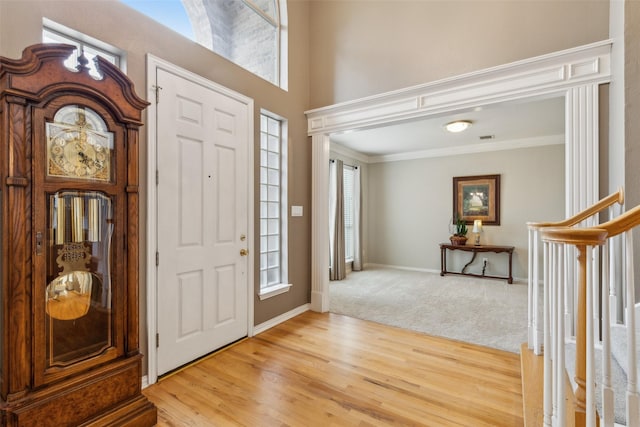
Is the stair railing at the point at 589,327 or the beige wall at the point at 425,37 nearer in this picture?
the stair railing at the point at 589,327

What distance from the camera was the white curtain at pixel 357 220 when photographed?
6.63 metres

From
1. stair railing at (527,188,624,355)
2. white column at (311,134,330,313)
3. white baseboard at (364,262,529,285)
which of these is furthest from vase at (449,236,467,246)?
stair railing at (527,188,624,355)

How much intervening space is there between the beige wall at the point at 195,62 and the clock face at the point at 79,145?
1.53 feet

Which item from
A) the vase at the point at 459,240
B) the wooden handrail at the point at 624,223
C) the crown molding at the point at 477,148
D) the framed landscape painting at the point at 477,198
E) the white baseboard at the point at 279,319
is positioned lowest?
the white baseboard at the point at 279,319

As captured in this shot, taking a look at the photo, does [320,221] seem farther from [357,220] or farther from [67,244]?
[357,220]

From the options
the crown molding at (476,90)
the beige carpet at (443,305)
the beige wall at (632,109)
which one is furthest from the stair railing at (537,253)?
the crown molding at (476,90)

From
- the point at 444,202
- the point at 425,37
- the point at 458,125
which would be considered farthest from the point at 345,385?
the point at 444,202

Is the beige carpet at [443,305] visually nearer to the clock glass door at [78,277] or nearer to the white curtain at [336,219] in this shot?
the white curtain at [336,219]

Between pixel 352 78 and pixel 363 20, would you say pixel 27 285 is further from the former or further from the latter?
pixel 363 20

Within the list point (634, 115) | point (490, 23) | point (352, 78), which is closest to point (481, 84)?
point (490, 23)

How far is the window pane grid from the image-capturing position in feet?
10.6

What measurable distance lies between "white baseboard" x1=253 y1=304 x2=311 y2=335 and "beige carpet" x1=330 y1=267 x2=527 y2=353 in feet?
1.31

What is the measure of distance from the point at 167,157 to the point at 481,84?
2.79 m

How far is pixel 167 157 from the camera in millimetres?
2244
